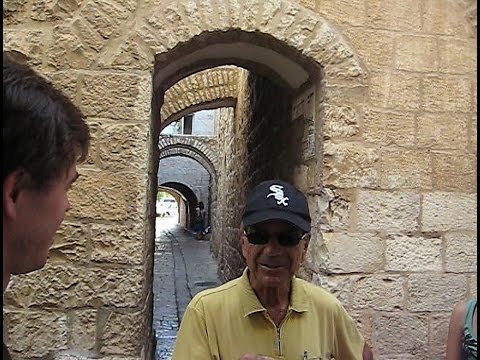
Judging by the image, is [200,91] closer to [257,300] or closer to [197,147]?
[257,300]

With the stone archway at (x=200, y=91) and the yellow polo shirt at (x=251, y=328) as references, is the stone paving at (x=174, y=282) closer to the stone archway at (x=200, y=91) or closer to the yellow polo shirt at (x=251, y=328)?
the stone archway at (x=200, y=91)

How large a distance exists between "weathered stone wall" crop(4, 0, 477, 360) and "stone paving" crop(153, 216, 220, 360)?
1977mm

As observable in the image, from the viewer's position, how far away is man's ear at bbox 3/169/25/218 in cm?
81

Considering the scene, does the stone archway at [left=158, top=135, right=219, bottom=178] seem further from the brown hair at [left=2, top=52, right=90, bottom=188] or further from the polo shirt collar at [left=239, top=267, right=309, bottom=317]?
the brown hair at [left=2, top=52, right=90, bottom=188]

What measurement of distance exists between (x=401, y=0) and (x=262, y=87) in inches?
83.5

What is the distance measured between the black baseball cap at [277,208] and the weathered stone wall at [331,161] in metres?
1.29

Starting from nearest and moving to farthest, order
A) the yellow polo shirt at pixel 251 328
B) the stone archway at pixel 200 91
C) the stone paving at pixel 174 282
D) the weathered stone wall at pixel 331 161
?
1. the yellow polo shirt at pixel 251 328
2. the weathered stone wall at pixel 331 161
3. the stone paving at pixel 174 282
4. the stone archway at pixel 200 91

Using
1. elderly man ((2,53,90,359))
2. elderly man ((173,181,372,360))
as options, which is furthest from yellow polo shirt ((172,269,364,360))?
elderly man ((2,53,90,359))

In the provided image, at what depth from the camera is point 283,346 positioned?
5.11ft

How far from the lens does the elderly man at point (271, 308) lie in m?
1.55

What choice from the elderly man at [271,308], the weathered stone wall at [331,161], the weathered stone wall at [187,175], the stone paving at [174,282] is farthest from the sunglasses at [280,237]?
the weathered stone wall at [187,175]

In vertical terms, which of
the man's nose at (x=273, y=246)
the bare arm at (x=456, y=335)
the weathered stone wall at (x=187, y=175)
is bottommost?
the bare arm at (x=456, y=335)

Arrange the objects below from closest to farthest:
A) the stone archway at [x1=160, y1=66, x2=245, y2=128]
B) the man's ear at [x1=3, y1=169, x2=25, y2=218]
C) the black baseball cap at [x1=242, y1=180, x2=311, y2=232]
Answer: the man's ear at [x1=3, y1=169, x2=25, y2=218]
the black baseball cap at [x1=242, y1=180, x2=311, y2=232]
the stone archway at [x1=160, y1=66, x2=245, y2=128]

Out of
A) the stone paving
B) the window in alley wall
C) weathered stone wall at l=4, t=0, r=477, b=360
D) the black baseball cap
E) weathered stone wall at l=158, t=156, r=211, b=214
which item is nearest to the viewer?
the black baseball cap
